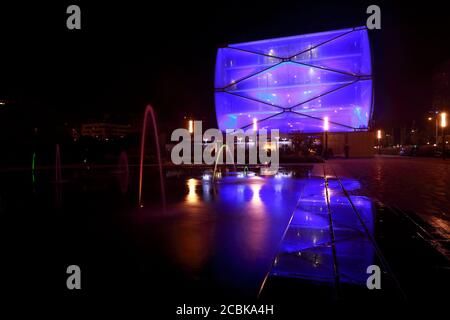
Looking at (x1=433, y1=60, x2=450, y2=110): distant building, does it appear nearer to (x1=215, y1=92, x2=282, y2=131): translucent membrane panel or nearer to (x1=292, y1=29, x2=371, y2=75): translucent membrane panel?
(x1=292, y1=29, x2=371, y2=75): translucent membrane panel

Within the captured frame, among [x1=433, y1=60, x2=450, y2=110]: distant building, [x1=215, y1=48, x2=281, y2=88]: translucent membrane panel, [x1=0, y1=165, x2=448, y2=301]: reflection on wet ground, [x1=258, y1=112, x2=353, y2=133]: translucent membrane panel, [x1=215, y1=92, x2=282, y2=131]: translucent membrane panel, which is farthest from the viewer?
[x1=433, y1=60, x2=450, y2=110]: distant building

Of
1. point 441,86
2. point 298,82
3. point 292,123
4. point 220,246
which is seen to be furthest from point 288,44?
point 220,246

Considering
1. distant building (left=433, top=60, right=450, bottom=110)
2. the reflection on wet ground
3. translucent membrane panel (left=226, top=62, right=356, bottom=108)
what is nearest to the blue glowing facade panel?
translucent membrane panel (left=226, top=62, right=356, bottom=108)

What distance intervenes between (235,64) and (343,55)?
1670 cm

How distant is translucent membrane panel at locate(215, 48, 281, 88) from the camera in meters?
51.8

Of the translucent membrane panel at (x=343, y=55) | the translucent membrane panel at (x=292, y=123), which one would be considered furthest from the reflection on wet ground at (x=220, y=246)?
the translucent membrane panel at (x=343, y=55)

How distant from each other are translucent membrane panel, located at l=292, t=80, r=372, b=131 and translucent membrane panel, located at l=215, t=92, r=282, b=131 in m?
6.06

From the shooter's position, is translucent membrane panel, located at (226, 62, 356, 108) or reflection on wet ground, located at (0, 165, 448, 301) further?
translucent membrane panel, located at (226, 62, 356, 108)

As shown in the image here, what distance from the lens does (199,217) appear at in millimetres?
6723

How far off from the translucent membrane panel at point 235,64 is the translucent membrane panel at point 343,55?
17.9 feet

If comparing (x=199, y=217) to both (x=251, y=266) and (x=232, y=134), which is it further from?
(x=232, y=134)

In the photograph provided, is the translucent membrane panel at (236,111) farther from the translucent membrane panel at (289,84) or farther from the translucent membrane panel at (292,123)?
the translucent membrane panel at (292,123)

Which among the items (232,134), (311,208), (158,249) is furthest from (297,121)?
(158,249)
